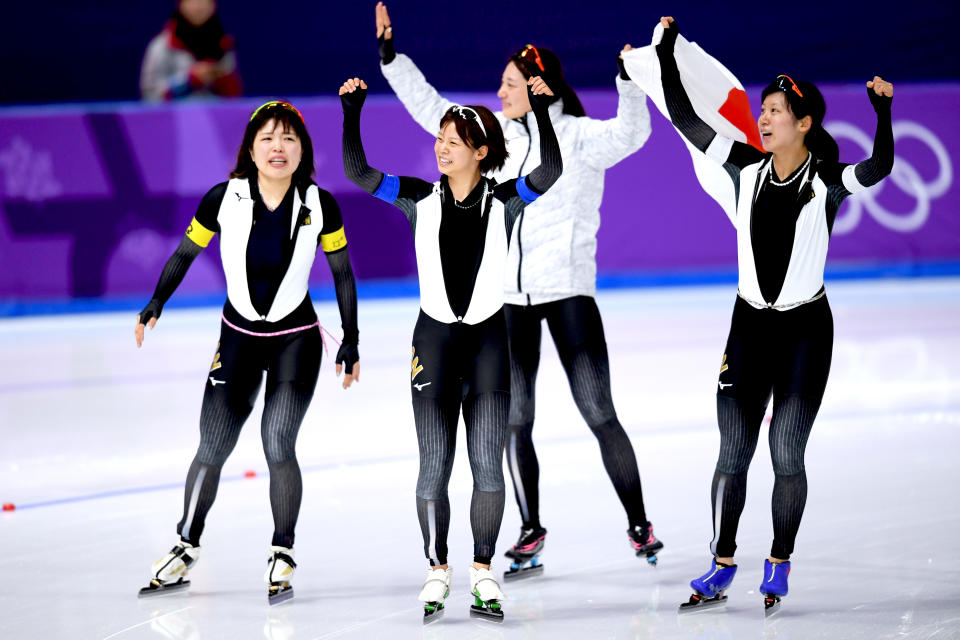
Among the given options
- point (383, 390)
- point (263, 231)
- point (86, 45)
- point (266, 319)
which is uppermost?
point (86, 45)

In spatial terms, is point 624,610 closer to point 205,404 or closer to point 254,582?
point 254,582

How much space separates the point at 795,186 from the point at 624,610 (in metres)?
1.44

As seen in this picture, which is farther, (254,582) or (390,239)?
(390,239)

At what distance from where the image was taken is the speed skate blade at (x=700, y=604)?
4.02 meters

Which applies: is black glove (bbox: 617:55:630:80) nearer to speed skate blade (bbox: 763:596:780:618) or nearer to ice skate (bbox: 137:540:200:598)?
speed skate blade (bbox: 763:596:780:618)

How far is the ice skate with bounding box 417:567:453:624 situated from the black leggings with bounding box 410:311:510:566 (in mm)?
70

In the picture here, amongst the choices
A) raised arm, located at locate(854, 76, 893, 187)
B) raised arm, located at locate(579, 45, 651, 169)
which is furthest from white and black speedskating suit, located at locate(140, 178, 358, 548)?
raised arm, located at locate(854, 76, 893, 187)

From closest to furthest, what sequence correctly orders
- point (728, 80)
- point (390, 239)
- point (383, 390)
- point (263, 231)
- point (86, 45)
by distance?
point (263, 231) < point (728, 80) < point (383, 390) < point (390, 239) < point (86, 45)

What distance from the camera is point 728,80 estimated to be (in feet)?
15.8

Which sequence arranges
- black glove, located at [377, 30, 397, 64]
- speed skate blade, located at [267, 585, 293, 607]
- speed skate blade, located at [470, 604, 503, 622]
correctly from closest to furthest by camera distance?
speed skate blade, located at [470, 604, 503, 622]
speed skate blade, located at [267, 585, 293, 607]
black glove, located at [377, 30, 397, 64]

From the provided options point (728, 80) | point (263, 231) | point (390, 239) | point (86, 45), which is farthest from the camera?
point (86, 45)

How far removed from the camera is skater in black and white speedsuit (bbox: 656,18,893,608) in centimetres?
395

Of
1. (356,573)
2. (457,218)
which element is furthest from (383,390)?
(457,218)

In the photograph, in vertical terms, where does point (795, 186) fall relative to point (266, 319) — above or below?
above
